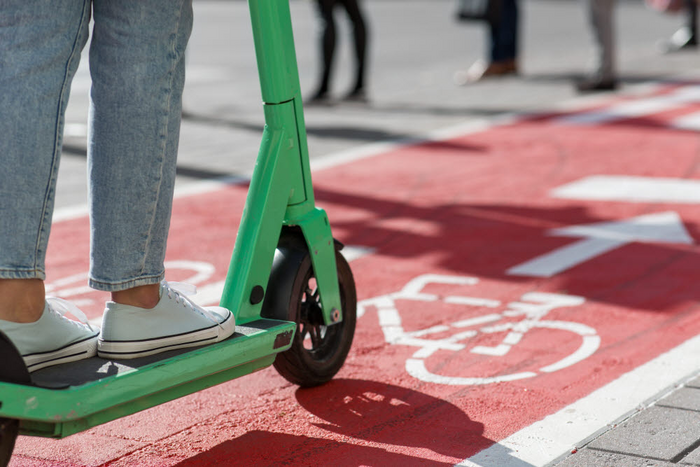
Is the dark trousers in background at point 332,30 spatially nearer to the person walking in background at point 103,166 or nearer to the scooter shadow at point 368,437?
the scooter shadow at point 368,437

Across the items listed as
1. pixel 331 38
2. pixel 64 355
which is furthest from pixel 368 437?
pixel 331 38

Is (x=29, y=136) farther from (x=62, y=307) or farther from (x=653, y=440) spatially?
(x=653, y=440)

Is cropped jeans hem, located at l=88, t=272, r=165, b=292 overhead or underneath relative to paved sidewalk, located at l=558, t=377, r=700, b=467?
overhead

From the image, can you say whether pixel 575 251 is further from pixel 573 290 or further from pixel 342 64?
pixel 342 64

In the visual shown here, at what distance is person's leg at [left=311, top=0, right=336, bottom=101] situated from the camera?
977 centimetres

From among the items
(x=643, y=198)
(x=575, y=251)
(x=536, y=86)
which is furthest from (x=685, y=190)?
(x=536, y=86)

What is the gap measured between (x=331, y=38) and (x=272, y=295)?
23.5 ft

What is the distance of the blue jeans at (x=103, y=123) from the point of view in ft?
7.45

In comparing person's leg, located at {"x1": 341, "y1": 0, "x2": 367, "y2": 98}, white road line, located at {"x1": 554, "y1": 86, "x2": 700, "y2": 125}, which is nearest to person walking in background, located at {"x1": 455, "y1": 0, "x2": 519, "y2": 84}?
person's leg, located at {"x1": 341, "y1": 0, "x2": 367, "y2": 98}

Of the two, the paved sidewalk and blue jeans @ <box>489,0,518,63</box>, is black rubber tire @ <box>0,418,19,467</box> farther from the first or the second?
blue jeans @ <box>489,0,518,63</box>

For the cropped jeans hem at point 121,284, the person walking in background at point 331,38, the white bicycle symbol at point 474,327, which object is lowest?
the white bicycle symbol at point 474,327

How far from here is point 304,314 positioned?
319 centimetres

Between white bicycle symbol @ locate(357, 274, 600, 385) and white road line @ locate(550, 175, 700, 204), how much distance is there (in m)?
1.81

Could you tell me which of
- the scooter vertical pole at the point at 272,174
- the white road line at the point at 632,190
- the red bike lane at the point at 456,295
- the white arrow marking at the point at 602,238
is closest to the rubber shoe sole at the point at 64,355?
the red bike lane at the point at 456,295
